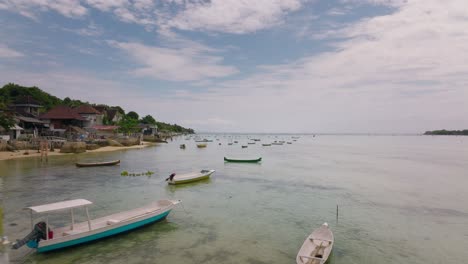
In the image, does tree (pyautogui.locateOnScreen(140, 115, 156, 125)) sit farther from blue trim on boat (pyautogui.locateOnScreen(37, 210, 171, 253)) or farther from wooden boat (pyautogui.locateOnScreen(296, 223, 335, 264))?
wooden boat (pyautogui.locateOnScreen(296, 223, 335, 264))

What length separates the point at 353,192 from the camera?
27609 mm

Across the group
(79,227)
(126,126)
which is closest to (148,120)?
(126,126)

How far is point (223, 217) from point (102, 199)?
403 inches

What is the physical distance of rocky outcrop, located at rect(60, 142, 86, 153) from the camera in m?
54.7

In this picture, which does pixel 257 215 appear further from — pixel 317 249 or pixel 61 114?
pixel 61 114

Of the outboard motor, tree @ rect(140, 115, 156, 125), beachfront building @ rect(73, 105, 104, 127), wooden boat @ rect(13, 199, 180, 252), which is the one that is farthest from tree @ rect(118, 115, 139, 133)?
the outboard motor

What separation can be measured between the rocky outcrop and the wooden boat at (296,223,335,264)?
5399 cm

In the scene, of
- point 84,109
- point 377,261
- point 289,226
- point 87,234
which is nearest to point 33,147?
point 84,109

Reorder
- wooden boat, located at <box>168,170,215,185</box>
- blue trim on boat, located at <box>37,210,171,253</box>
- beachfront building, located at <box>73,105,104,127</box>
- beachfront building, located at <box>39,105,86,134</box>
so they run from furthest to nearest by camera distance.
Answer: beachfront building, located at <box>73,105,104,127</box> → beachfront building, located at <box>39,105,86,134</box> → wooden boat, located at <box>168,170,215,185</box> → blue trim on boat, located at <box>37,210,171,253</box>

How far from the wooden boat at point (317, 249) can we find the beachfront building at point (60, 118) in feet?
→ 227

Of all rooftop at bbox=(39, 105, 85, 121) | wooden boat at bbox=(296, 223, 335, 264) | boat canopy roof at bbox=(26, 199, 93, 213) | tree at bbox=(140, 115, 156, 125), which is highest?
tree at bbox=(140, 115, 156, 125)

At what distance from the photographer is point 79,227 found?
14297 millimetres

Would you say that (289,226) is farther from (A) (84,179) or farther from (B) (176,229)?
(A) (84,179)

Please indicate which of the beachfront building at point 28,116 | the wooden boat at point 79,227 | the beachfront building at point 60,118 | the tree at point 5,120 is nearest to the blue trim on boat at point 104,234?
the wooden boat at point 79,227
